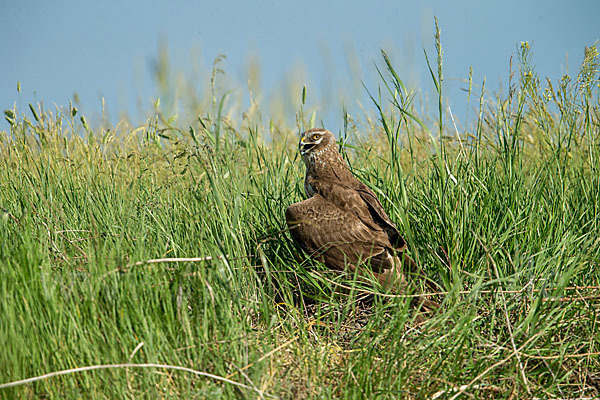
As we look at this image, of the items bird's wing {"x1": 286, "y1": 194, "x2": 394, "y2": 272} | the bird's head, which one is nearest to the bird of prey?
bird's wing {"x1": 286, "y1": 194, "x2": 394, "y2": 272}

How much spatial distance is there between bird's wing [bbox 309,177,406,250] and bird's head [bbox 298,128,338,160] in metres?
0.31

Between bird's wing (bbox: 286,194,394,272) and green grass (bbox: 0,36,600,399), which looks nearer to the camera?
green grass (bbox: 0,36,600,399)

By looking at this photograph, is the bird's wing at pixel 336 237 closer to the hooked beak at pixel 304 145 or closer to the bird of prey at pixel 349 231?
the bird of prey at pixel 349 231

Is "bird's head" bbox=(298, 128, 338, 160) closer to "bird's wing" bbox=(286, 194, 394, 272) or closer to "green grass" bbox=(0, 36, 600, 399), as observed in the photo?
"green grass" bbox=(0, 36, 600, 399)

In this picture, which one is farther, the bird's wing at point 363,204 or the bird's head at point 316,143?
the bird's head at point 316,143

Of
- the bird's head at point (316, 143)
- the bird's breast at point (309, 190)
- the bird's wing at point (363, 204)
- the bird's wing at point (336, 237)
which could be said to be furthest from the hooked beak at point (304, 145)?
the bird's wing at point (336, 237)

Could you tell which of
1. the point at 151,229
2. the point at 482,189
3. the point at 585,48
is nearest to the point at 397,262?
the point at 482,189

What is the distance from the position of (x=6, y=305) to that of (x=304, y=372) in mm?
1296

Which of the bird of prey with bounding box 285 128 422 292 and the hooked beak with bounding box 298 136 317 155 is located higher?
the hooked beak with bounding box 298 136 317 155

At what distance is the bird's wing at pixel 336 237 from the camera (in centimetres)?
360

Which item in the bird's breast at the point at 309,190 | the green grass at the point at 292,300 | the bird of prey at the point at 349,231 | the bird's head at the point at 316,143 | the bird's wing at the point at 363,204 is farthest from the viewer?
the bird's head at the point at 316,143

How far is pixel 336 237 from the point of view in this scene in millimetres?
3693

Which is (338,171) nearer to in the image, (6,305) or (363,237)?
(363,237)

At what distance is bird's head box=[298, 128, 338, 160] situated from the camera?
13.9 feet
